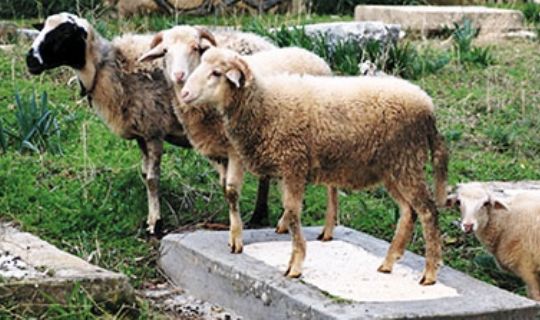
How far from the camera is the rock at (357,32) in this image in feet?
38.4

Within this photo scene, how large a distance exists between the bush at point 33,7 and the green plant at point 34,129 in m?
5.14

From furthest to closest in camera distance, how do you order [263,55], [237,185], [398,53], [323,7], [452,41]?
[323,7] < [452,41] < [398,53] < [263,55] < [237,185]

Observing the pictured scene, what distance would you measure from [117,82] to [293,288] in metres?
2.28

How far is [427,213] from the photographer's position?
655 cm

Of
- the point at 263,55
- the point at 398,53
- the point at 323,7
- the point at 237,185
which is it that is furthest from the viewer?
the point at 323,7

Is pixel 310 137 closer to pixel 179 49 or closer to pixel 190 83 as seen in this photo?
pixel 190 83

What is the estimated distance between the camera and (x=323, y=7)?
53.2 ft

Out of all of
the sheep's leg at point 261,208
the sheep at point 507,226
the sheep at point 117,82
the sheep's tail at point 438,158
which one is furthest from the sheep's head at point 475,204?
the sheep at point 117,82

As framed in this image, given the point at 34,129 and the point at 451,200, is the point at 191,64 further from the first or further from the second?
the point at 34,129

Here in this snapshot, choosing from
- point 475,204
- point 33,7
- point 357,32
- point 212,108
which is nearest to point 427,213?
point 475,204

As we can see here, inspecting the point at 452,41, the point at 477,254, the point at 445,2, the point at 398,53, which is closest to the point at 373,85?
the point at 477,254

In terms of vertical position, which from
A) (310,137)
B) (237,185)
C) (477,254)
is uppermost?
(310,137)

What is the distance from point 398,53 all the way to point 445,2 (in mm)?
5820

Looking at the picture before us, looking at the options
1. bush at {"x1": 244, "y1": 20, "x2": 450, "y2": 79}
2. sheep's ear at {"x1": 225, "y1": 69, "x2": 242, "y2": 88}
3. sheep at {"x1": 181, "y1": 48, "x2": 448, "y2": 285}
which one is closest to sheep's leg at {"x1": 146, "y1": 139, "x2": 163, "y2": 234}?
sheep at {"x1": 181, "y1": 48, "x2": 448, "y2": 285}
